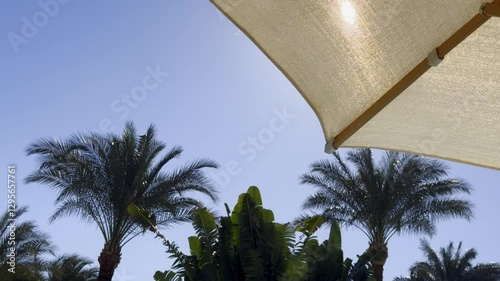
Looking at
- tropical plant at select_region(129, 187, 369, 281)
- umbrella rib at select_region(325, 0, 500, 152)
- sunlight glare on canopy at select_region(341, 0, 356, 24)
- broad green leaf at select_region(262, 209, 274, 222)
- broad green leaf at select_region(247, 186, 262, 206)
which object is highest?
broad green leaf at select_region(247, 186, 262, 206)

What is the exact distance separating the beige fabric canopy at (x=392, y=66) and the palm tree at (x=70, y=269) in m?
20.0

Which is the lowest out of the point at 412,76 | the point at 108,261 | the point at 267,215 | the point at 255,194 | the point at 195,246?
the point at 412,76

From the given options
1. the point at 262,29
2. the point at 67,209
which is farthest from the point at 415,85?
the point at 67,209

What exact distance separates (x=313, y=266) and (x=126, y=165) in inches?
273

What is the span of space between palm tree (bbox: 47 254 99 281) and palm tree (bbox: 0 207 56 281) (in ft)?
1.53

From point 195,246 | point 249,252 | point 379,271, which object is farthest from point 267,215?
point 379,271

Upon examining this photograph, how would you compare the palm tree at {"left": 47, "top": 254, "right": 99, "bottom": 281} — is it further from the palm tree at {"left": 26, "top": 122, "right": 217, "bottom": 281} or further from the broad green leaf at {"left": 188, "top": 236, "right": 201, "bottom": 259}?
the broad green leaf at {"left": 188, "top": 236, "right": 201, "bottom": 259}

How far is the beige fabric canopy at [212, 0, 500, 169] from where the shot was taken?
2.31 meters

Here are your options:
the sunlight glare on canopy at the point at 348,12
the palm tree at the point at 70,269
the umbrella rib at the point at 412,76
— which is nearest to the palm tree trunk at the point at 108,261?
the palm tree at the point at 70,269

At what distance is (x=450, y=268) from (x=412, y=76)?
27.0 meters

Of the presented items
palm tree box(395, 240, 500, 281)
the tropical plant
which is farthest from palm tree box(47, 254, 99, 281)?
palm tree box(395, 240, 500, 281)

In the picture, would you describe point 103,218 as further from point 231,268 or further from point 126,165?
point 231,268

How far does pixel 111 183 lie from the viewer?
55.9 ft

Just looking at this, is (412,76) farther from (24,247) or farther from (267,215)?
(24,247)
